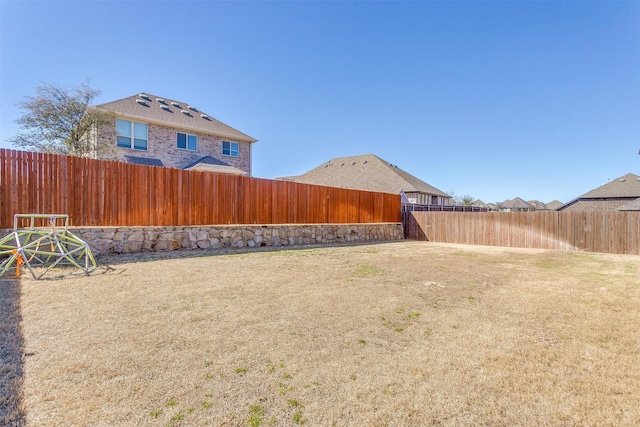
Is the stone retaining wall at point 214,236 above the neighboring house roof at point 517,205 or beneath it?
beneath

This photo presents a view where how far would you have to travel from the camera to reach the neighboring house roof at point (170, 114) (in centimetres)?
1558

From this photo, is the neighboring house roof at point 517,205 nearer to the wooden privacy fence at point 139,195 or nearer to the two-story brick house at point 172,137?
the two-story brick house at point 172,137

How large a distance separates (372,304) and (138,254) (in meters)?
6.36

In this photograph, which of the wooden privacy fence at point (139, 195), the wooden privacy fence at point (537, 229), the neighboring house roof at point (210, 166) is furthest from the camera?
the neighboring house roof at point (210, 166)

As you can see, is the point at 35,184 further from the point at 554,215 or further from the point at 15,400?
the point at 554,215

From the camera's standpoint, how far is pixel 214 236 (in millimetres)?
8906

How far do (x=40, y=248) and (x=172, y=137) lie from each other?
12345 mm

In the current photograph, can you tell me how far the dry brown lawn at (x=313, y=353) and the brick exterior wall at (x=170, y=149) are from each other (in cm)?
1276

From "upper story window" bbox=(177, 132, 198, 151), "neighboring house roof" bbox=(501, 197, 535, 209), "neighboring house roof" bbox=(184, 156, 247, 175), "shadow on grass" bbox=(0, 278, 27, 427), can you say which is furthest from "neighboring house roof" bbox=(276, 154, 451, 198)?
"shadow on grass" bbox=(0, 278, 27, 427)

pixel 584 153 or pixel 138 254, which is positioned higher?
pixel 584 153

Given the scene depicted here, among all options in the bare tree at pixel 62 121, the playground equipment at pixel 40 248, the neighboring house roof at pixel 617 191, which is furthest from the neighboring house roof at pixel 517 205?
the playground equipment at pixel 40 248

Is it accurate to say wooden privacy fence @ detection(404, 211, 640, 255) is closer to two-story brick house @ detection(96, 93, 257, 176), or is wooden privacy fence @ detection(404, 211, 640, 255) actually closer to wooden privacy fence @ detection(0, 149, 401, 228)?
wooden privacy fence @ detection(0, 149, 401, 228)

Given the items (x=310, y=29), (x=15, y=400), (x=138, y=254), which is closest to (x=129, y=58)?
(x=310, y=29)

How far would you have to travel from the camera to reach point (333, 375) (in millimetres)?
2145
